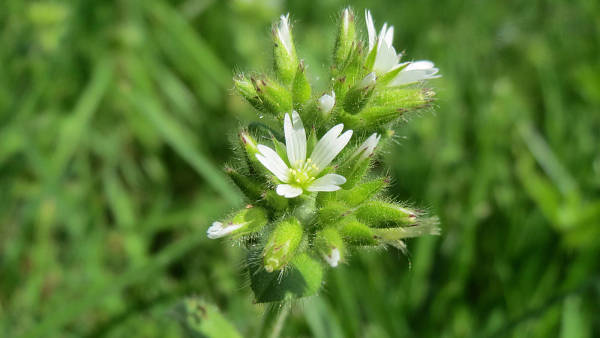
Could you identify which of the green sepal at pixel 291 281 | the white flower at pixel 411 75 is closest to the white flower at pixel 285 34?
the white flower at pixel 411 75

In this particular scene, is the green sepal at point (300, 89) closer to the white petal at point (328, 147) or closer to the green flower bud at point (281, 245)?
the white petal at point (328, 147)

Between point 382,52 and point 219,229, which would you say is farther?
point 382,52

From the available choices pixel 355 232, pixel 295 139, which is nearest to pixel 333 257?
pixel 355 232

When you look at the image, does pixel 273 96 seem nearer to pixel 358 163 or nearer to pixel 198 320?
pixel 358 163

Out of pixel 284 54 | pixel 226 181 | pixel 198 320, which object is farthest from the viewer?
pixel 226 181

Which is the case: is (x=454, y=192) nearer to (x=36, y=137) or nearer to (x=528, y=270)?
(x=528, y=270)

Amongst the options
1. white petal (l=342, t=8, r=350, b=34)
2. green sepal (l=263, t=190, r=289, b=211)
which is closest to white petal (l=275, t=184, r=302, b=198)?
green sepal (l=263, t=190, r=289, b=211)

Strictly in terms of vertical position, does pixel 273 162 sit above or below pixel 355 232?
above

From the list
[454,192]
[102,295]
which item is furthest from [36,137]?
[454,192]
